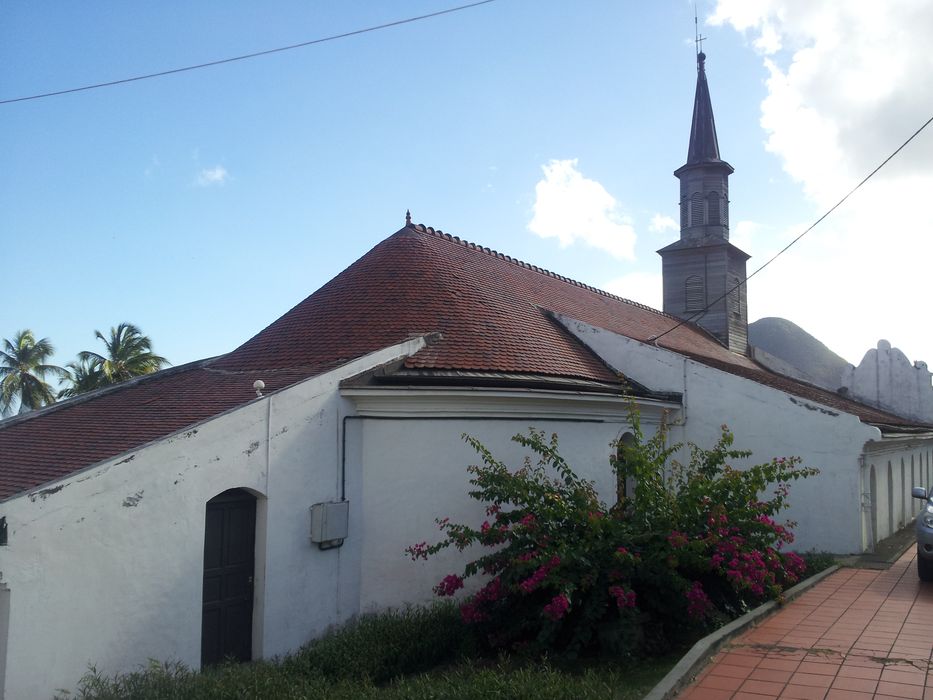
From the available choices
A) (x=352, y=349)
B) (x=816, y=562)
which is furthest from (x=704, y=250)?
(x=352, y=349)

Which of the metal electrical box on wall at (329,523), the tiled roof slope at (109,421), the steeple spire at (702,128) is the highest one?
the steeple spire at (702,128)

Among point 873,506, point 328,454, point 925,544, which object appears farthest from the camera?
point 873,506

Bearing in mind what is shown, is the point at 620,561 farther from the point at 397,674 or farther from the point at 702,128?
the point at 702,128

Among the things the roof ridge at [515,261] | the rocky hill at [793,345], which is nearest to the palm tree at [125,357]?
the roof ridge at [515,261]

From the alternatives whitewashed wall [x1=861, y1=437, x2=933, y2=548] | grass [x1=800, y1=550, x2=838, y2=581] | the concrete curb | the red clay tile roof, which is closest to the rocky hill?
whitewashed wall [x1=861, y1=437, x2=933, y2=548]

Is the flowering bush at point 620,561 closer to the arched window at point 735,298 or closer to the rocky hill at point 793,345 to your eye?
the arched window at point 735,298

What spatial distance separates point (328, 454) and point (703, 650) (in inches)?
210

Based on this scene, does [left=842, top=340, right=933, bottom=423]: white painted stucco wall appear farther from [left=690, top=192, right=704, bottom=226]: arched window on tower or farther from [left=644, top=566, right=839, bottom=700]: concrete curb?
[left=644, top=566, right=839, bottom=700]: concrete curb

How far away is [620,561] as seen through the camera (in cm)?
806

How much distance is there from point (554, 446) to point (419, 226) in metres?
8.31

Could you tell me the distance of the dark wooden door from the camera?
29.5 ft

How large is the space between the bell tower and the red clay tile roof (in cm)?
1255

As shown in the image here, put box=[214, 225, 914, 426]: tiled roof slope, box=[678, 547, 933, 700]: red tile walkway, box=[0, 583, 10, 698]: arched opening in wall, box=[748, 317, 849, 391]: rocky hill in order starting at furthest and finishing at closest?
box=[748, 317, 849, 391]: rocky hill
box=[214, 225, 914, 426]: tiled roof slope
box=[0, 583, 10, 698]: arched opening in wall
box=[678, 547, 933, 700]: red tile walkway

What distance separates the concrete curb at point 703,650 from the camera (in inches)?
243
